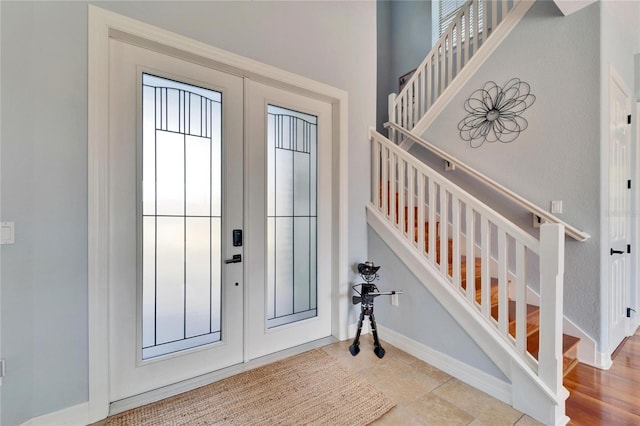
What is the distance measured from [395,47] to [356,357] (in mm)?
5351

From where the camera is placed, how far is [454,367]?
→ 2174 millimetres

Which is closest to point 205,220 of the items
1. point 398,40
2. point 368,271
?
point 368,271

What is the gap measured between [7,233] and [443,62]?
13.7ft

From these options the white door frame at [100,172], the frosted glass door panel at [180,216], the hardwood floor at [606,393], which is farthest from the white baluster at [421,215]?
the white door frame at [100,172]

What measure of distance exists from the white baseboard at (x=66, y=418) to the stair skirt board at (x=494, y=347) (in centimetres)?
241

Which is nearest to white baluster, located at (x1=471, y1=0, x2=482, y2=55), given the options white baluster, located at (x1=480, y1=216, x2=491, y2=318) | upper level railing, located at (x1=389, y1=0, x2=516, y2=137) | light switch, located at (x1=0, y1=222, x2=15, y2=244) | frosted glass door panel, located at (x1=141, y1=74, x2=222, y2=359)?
upper level railing, located at (x1=389, y1=0, x2=516, y2=137)

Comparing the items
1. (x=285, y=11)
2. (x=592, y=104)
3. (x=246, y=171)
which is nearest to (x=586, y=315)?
(x=592, y=104)

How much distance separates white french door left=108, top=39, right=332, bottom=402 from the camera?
6.10ft

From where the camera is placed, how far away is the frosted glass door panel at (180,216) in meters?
1.95

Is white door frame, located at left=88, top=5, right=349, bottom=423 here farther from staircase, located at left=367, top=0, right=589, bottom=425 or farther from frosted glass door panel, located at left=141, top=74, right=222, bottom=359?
staircase, located at left=367, top=0, right=589, bottom=425

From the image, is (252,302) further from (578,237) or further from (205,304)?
(578,237)

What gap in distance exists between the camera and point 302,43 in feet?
8.36

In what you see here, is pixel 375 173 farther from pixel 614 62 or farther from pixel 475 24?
pixel 614 62

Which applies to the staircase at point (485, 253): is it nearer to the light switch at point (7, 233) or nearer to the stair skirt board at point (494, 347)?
the stair skirt board at point (494, 347)
